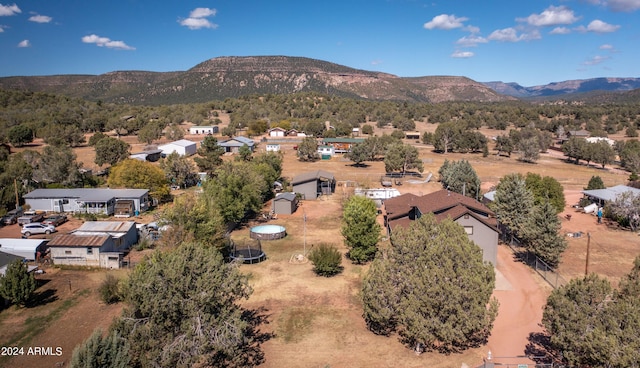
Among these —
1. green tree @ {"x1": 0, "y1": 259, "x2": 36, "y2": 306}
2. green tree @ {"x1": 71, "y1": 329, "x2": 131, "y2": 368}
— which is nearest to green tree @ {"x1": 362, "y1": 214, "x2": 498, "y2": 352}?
green tree @ {"x1": 71, "y1": 329, "x2": 131, "y2": 368}

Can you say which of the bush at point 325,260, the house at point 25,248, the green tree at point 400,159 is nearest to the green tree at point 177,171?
the house at point 25,248

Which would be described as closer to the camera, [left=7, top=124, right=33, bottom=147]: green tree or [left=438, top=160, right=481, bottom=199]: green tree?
[left=438, top=160, right=481, bottom=199]: green tree

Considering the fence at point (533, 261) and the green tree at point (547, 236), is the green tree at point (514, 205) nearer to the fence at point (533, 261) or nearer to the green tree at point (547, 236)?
the fence at point (533, 261)

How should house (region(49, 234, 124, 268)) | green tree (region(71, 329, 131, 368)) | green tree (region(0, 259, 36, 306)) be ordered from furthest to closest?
1. house (region(49, 234, 124, 268))
2. green tree (region(0, 259, 36, 306))
3. green tree (region(71, 329, 131, 368))

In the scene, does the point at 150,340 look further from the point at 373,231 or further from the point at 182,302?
the point at 373,231

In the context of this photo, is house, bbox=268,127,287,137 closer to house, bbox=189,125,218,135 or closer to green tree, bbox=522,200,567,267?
house, bbox=189,125,218,135

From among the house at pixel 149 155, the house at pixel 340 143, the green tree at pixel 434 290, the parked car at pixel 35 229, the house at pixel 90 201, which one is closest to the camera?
the green tree at pixel 434 290

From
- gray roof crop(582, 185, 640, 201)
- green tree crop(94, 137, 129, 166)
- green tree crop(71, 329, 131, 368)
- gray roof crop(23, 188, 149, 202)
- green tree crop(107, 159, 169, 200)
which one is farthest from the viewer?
green tree crop(94, 137, 129, 166)
